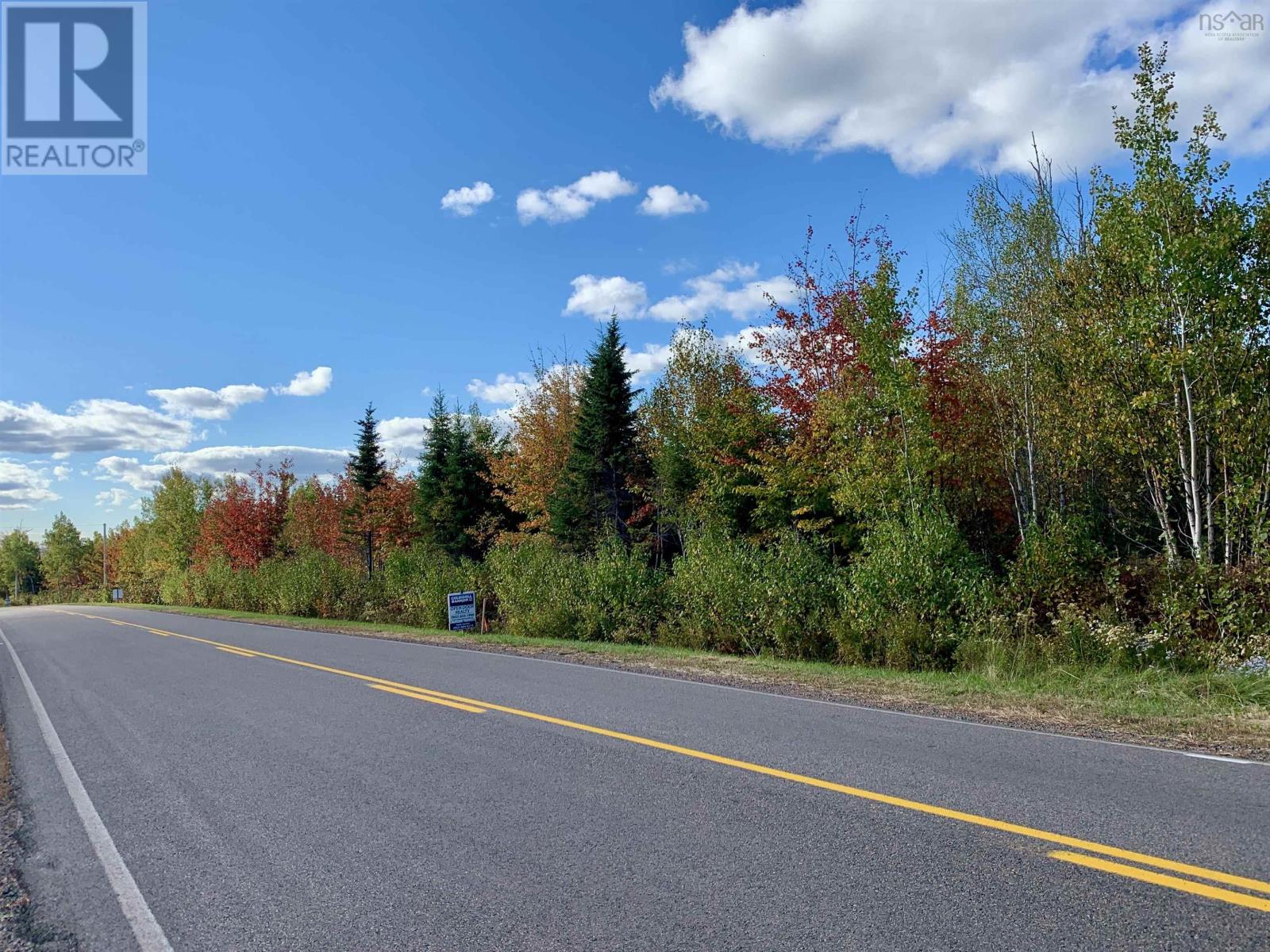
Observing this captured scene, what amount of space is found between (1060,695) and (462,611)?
1655 cm

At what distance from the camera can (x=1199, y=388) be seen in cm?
1206

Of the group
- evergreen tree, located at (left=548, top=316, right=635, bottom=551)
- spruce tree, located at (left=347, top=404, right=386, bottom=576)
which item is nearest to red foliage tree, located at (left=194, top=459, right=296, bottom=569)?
spruce tree, located at (left=347, top=404, right=386, bottom=576)

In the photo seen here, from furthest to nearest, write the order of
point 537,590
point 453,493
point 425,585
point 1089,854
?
point 453,493, point 425,585, point 537,590, point 1089,854

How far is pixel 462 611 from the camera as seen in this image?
22.2 metres

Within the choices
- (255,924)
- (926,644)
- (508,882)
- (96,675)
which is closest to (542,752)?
(508,882)

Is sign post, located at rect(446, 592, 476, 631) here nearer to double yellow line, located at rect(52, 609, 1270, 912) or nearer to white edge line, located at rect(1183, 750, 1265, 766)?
double yellow line, located at rect(52, 609, 1270, 912)

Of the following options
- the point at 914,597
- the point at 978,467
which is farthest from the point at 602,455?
the point at 914,597

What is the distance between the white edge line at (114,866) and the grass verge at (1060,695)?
7.28 meters

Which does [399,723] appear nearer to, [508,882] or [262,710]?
[262,710]

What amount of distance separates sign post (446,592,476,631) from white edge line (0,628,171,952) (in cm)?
1356

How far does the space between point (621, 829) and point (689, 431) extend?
2194 centimetres

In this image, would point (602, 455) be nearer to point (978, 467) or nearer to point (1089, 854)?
point (978, 467)

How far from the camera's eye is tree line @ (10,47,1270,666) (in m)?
11.6

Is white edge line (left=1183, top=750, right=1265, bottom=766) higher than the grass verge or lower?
higher
